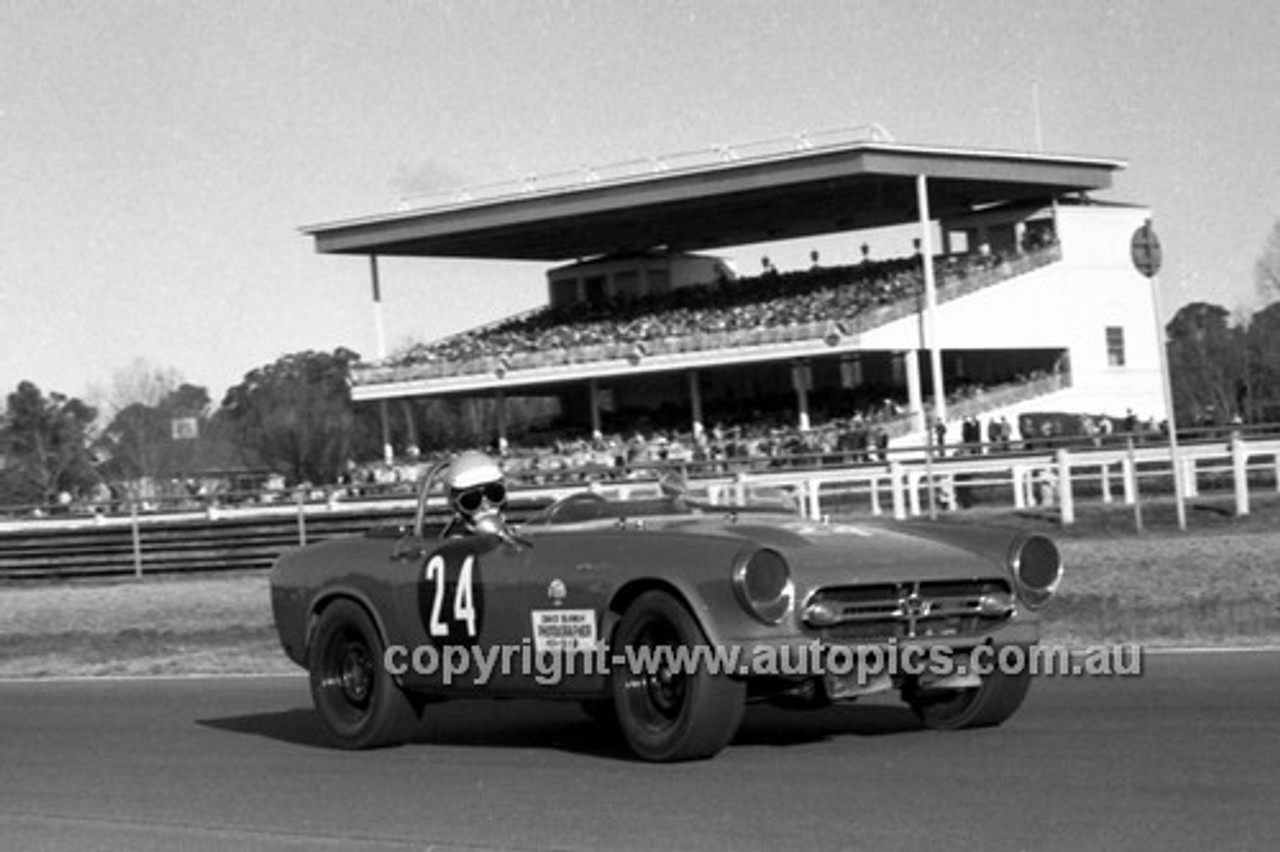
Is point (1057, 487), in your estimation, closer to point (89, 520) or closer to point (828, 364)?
point (89, 520)

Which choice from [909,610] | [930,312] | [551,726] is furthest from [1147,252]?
[930,312]

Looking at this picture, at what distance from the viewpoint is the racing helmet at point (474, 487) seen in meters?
10.8

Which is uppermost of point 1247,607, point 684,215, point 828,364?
point 684,215

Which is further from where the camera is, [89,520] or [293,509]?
[89,520]

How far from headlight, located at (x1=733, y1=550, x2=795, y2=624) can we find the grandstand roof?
148 ft

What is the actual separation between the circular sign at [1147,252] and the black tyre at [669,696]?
1673cm

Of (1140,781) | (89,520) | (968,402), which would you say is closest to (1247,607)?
(1140,781)

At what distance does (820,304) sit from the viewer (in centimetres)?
5650

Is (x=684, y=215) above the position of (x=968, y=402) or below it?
above

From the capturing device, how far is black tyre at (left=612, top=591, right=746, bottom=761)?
8.98 m

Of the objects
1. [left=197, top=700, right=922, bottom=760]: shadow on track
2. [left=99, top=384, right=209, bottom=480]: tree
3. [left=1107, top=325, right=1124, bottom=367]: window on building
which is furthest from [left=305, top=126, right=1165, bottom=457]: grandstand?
[left=197, top=700, right=922, bottom=760]: shadow on track

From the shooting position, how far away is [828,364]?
5772cm

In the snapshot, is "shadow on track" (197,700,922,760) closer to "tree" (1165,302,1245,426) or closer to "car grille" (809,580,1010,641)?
"car grille" (809,580,1010,641)

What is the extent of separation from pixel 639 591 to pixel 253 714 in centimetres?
476
